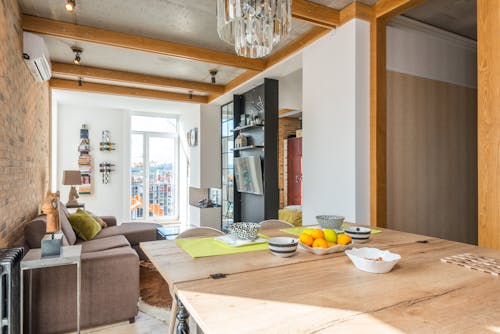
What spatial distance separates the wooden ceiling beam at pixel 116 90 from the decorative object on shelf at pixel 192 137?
0.73 metres

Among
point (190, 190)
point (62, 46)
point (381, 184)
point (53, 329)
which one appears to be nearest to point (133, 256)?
point (53, 329)

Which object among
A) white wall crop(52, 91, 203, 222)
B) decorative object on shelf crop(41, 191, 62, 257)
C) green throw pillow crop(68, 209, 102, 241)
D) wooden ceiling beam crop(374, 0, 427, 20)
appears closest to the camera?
decorative object on shelf crop(41, 191, 62, 257)

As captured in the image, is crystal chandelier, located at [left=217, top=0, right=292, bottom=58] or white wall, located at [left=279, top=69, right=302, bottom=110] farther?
white wall, located at [left=279, top=69, right=302, bottom=110]

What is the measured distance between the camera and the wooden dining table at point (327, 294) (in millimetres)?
771

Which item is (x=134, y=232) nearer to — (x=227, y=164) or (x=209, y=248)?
(x=227, y=164)

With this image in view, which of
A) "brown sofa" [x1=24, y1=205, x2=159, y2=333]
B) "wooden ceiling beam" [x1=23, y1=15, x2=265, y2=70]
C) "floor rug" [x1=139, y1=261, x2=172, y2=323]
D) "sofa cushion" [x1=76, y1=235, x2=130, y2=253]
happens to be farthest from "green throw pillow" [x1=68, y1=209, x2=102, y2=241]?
"wooden ceiling beam" [x1=23, y1=15, x2=265, y2=70]

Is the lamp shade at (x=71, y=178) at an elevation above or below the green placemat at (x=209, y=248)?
above

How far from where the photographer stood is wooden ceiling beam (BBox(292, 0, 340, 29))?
2676 mm

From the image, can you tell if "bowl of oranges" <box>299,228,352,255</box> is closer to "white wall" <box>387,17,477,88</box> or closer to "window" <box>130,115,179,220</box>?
"white wall" <box>387,17,477,88</box>

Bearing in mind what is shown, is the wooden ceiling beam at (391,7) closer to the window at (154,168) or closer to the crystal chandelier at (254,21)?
the crystal chandelier at (254,21)

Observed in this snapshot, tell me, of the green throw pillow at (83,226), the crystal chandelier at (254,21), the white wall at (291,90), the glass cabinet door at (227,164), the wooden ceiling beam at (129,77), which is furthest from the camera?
the glass cabinet door at (227,164)

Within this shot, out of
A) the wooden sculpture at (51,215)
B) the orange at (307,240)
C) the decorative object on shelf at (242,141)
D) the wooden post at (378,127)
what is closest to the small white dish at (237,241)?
the orange at (307,240)

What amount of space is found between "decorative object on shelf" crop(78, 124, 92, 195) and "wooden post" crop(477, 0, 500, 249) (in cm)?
701

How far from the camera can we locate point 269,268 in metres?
1.20
